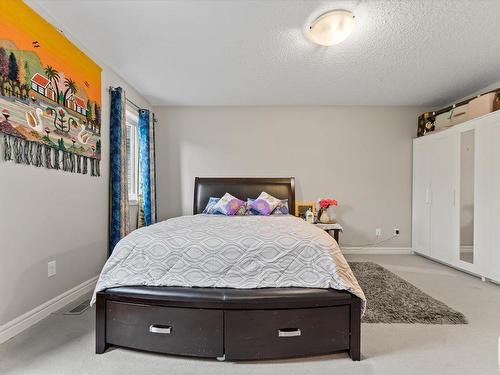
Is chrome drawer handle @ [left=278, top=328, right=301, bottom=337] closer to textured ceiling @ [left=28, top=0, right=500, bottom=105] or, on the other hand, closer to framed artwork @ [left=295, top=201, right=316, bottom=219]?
textured ceiling @ [left=28, top=0, right=500, bottom=105]

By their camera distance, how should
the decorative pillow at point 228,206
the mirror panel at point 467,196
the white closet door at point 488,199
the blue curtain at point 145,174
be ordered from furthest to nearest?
the blue curtain at point 145,174
the decorative pillow at point 228,206
the mirror panel at point 467,196
the white closet door at point 488,199

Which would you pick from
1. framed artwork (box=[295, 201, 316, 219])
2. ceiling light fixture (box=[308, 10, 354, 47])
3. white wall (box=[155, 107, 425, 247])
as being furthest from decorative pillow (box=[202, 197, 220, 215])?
ceiling light fixture (box=[308, 10, 354, 47])

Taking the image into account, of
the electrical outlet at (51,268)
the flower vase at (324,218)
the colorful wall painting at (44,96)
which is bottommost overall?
the electrical outlet at (51,268)

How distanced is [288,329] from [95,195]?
8.22 feet

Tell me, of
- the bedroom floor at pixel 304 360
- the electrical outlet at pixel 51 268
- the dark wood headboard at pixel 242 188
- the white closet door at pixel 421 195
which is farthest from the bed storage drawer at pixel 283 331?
the white closet door at pixel 421 195

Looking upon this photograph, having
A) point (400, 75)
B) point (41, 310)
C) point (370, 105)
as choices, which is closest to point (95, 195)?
point (41, 310)

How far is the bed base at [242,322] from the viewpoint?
65.7 inches

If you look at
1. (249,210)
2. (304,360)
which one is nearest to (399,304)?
(304,360)

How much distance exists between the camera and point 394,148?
4.71 meters

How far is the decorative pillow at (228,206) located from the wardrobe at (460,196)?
2900mm

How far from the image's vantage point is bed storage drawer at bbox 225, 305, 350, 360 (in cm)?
167

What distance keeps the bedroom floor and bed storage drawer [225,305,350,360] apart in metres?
0.10

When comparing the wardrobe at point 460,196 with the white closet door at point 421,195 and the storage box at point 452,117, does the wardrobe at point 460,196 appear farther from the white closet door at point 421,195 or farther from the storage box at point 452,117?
the storage box at point 452,117

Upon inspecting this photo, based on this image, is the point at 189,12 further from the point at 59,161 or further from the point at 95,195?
the point at 95,195
